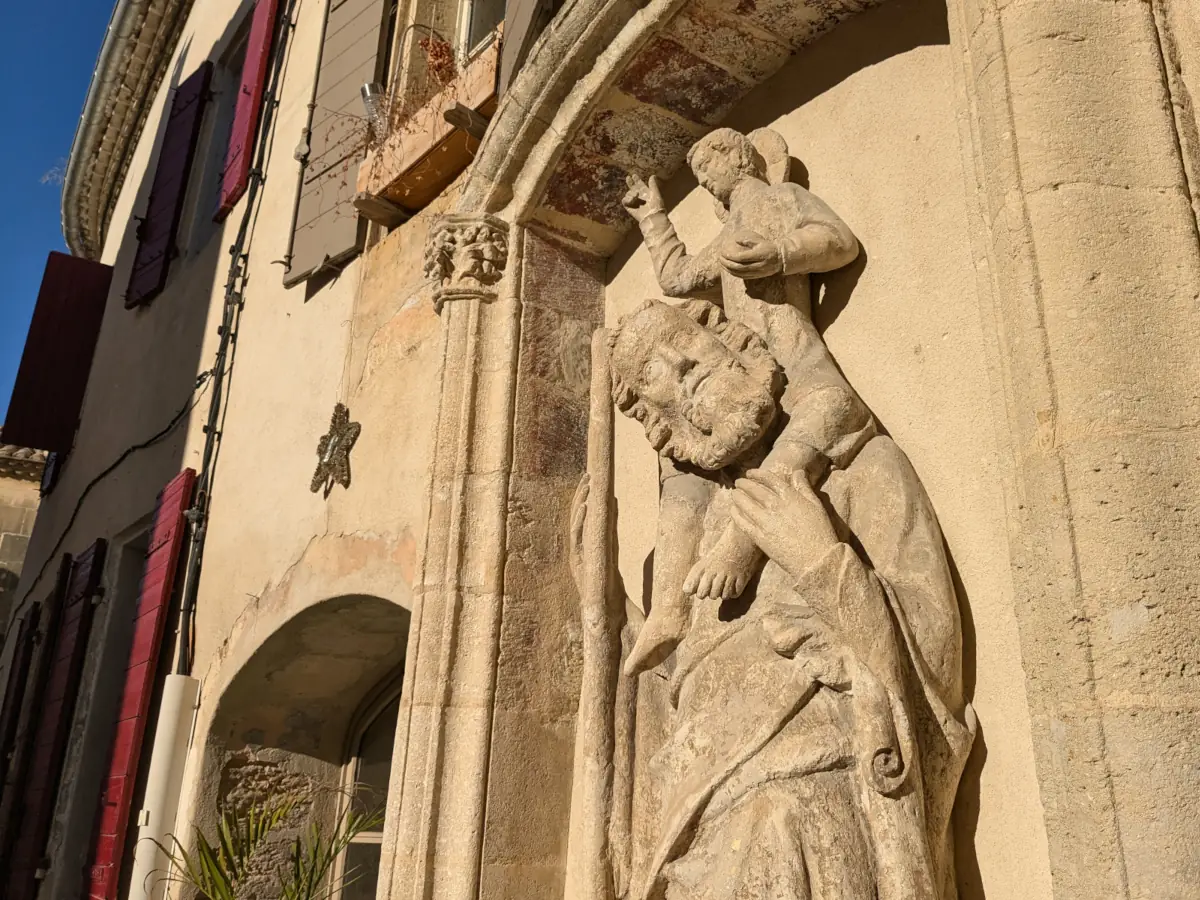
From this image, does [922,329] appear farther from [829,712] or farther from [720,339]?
[829,712]

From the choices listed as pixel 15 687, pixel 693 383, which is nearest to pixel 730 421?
pixel 693 383

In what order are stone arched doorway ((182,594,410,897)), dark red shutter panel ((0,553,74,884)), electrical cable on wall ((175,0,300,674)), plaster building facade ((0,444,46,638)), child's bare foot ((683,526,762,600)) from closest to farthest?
child's bare foot ((683,526,762,600)), stone arched doorway ((182,594,410,897)), electrical cable on wall ((175,0,300,674)), dark red shutter panel ((0,553,74,884)), plaster building facade ((0,444,46,638))

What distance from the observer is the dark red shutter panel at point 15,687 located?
21.7 feet

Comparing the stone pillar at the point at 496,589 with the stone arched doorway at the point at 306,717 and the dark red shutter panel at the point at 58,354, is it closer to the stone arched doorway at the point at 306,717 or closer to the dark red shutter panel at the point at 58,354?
A: the stone arched doorway at the point at 306,717

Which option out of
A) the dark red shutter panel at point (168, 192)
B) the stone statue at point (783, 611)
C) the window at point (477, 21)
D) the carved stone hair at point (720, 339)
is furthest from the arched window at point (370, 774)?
the dark red shutter panel at point (168, 192)

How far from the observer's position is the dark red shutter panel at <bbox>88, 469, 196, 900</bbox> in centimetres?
456

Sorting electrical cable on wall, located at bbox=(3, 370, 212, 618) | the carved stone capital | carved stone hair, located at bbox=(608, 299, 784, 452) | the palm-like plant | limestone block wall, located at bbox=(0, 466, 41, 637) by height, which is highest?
limestone block wall, located at bbox=(0, 466, 41, 637)

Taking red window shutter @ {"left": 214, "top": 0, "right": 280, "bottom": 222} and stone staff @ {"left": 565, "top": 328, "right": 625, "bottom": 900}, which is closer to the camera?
stone staff @ {"left": 565, "top": 328, "right": 625, "bottom": 900}

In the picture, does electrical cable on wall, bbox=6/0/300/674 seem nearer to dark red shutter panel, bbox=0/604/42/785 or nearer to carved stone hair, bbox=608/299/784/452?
dark red shutter panel, bbox=0/604/42/785

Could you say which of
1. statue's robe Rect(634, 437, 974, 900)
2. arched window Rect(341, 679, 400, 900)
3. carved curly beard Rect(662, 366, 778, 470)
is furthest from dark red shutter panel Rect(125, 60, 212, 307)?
statue's robe Rect(634, 437, 974, 900)

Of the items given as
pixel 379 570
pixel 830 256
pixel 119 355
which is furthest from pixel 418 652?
pixel 119 355

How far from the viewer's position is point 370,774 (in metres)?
4.48

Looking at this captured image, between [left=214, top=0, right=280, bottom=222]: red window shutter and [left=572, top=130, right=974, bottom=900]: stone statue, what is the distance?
427cm

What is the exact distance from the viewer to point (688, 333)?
2.23 metres
